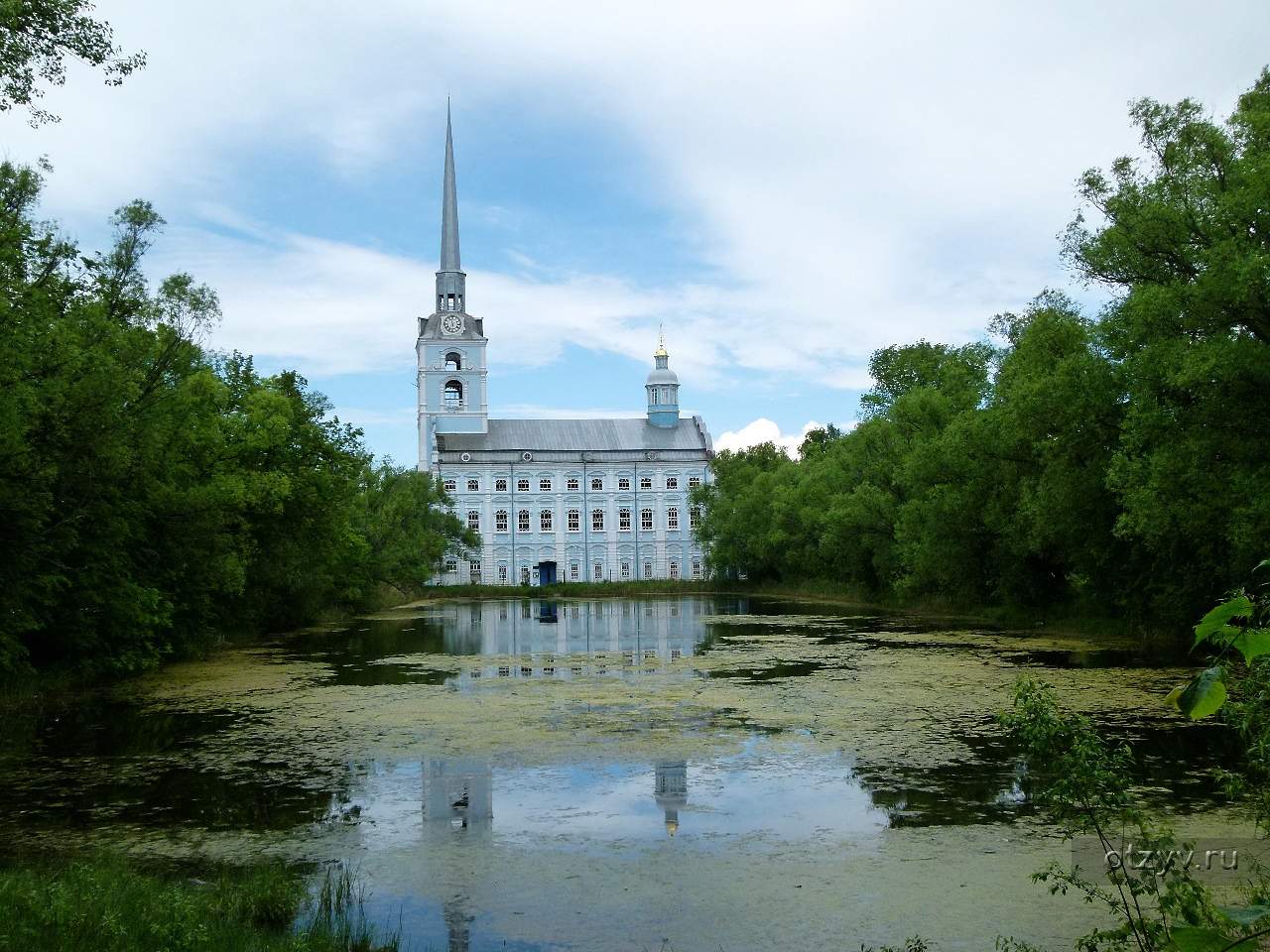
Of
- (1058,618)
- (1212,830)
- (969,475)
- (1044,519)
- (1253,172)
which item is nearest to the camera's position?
(1212,830)

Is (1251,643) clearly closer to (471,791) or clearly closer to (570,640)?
(471,791)

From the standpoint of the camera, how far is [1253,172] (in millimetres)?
19078

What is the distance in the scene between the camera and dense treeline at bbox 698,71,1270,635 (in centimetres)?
1992

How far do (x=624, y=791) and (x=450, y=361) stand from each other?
91.6 meters

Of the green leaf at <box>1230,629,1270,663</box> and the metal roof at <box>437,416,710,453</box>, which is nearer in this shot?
the green leaf at <box>1230,629,1270,663</box>

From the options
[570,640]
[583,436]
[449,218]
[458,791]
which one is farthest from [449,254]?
[458,791]

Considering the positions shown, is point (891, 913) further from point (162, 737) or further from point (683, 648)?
point (683, 648)

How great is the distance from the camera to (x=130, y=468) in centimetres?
2009

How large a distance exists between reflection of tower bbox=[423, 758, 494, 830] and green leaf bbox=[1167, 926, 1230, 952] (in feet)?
25.9

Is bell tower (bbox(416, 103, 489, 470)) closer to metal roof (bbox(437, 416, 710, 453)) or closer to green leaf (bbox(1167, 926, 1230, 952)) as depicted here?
metal roof (bbox(437, 416, 710, 453))

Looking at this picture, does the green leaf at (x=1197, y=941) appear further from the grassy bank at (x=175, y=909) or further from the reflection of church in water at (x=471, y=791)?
the reflection of church in water at (x=471, y=791)

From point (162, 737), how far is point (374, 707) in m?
3.33

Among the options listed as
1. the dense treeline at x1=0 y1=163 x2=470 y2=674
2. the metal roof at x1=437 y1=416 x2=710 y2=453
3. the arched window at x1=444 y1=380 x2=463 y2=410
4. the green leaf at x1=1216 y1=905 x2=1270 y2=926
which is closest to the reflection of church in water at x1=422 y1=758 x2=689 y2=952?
the green leaf at x1=1216 y1=905 x2=1270 y2=926

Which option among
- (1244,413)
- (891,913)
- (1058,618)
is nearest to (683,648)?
(1058,618)
